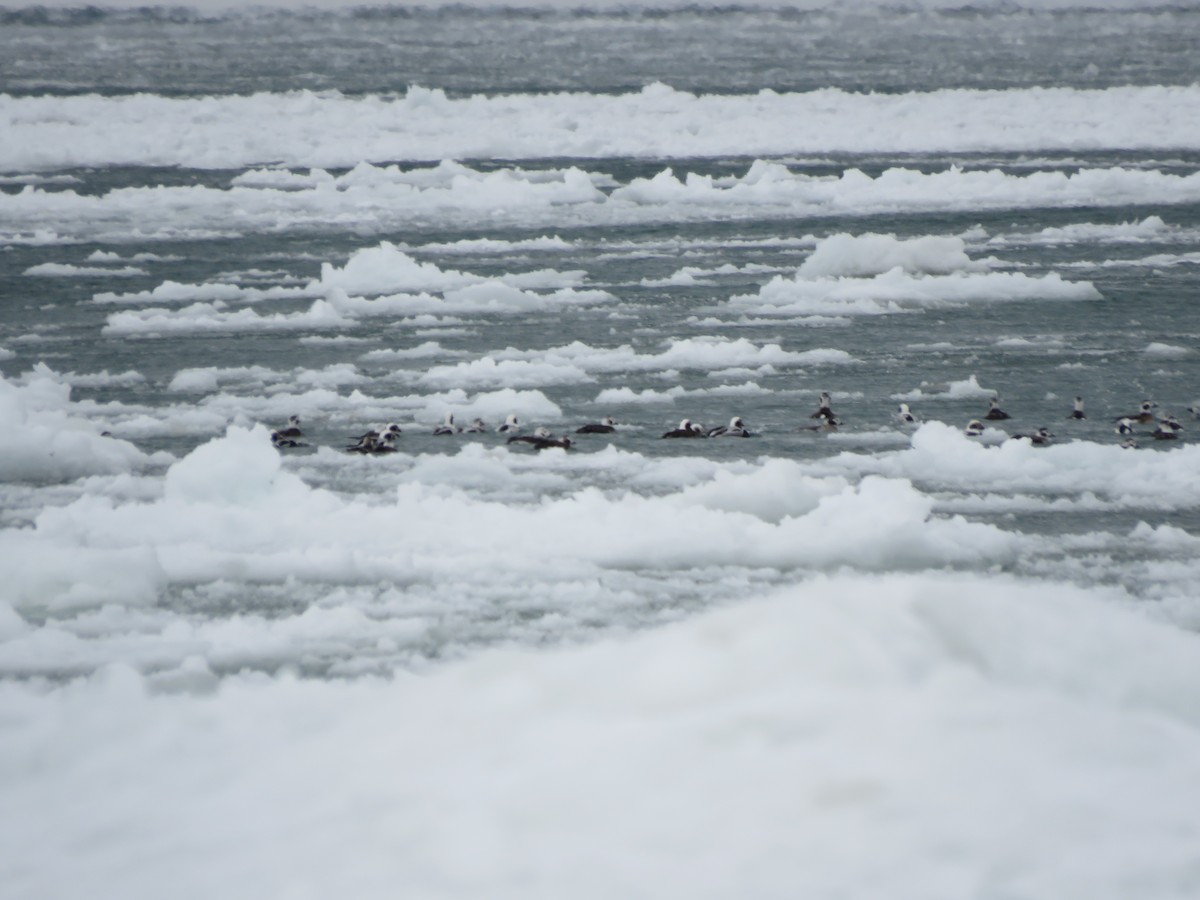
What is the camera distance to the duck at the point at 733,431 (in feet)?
48.5

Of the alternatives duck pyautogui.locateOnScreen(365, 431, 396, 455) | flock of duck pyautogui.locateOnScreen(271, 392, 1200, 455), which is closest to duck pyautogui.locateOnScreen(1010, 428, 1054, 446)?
flock of duck pyautogui.locateOnScreen(271, 392, 1200, 455)

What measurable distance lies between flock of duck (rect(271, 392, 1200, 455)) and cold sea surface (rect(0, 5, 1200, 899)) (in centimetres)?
11

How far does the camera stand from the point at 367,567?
10758 mm

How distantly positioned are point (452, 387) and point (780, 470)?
5.93m

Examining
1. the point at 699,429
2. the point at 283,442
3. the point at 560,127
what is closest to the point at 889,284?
the point at 699,429

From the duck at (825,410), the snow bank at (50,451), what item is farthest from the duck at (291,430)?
the duck at (825,410)

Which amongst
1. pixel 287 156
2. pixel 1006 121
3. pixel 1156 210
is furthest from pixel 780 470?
pixel 1006 121

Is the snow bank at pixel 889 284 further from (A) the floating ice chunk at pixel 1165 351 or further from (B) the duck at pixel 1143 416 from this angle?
(B) the duck at pixel 1143 416

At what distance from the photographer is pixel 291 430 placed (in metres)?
14.8

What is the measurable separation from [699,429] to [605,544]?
146 inches

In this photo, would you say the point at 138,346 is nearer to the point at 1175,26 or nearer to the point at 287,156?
the point at 287,156

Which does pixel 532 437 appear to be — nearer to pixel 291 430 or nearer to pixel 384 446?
pixel 384 446

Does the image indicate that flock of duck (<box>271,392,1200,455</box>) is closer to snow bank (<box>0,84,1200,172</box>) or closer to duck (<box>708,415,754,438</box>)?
duck (<box>708,415,754,438</box>)

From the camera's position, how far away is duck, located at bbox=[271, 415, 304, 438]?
1465cm
